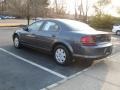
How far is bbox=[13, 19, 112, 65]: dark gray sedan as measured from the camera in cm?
604

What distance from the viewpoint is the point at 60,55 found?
6.54 meters

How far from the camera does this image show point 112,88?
4.75m

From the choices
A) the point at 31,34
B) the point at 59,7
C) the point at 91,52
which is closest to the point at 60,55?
the point at 91,52

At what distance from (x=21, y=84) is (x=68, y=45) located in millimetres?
2132

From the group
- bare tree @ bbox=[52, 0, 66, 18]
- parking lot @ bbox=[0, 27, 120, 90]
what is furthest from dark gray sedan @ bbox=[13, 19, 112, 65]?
bare tree @ bbox=[52, 0, 66, 18]

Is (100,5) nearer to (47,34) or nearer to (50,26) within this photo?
(50,26)

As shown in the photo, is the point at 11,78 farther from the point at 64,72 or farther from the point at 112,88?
the point at 112,88

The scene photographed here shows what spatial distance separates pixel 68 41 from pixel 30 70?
147cm

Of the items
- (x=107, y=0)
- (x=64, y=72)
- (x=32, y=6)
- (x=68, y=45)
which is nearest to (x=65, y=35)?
(x=68, y=45)

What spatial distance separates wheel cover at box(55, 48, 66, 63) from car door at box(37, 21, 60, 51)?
391 millimetres

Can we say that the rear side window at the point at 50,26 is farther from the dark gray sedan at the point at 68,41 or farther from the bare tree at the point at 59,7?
the bare tree at the point at 59,7

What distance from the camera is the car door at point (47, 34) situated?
6.77m

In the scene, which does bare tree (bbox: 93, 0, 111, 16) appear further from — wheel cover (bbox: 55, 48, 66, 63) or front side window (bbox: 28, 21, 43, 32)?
wheel cover (bbox: 55, 48, 66, 63)

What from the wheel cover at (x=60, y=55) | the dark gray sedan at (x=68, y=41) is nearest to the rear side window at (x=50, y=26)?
the dark gray sedan at (x=68, y=41)
